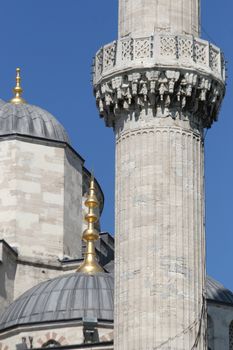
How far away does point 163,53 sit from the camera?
2578cm

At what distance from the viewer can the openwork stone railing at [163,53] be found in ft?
84.5

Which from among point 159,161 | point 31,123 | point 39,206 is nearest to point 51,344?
point 39,206

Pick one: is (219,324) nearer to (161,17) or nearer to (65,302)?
(65,302)

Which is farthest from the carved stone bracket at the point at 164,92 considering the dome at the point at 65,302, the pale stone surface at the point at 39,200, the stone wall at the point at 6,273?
the pale stone surface at the point at 39,200

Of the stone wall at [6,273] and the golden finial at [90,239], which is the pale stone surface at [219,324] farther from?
the stone wall at [6,273]

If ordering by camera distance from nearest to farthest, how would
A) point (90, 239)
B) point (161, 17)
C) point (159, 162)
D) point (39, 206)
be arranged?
point (159, 162) < point (161, 17) < point (90, 239) < point (39, 206)

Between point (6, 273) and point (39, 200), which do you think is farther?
point (39, 200)

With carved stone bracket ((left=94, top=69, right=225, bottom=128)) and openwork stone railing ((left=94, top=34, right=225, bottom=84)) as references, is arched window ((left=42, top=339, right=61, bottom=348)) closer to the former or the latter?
carved stone bracket ((left=94, top=69, right=225, bottom=128))

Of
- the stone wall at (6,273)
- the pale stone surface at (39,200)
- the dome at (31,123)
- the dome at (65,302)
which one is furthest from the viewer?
the dome at (31,123)

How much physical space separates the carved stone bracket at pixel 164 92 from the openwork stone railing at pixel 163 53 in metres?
0.11

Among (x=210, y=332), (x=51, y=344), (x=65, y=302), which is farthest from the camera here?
(x=210, y=332)

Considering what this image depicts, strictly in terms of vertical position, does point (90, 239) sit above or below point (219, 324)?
above

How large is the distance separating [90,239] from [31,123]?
390 centimetres

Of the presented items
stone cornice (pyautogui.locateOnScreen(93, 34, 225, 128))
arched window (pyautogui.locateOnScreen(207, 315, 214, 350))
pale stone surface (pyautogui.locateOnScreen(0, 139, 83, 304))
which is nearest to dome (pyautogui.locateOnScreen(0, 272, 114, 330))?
pale stone surface (pyautogui.locateOnScreen(0, 139, 83, 304))
